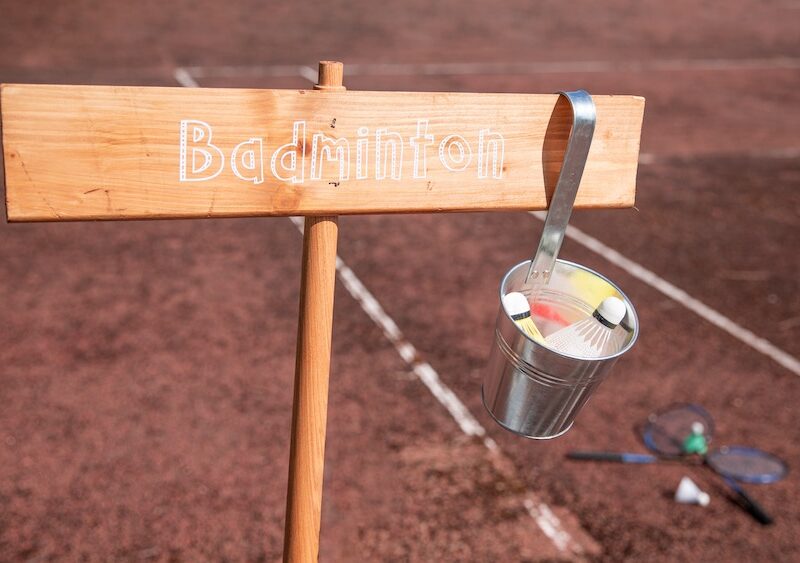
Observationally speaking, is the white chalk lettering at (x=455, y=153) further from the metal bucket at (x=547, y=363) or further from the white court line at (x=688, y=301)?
the white court line at (x=688, y=301)

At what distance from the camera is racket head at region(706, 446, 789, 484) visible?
5.67m

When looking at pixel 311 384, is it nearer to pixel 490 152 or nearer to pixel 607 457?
pixel 490 152

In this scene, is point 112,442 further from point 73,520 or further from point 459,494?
point 459,494

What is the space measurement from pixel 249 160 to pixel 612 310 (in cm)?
105

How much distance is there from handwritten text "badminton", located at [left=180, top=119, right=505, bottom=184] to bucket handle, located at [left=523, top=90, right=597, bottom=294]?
0.18 metres

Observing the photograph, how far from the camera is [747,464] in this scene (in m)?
5.79

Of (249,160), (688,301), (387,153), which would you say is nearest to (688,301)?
(688,301)

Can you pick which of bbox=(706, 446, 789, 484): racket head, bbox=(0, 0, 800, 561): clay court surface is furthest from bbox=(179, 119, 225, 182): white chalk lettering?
bbox=(706, 446, 789, 484): racket head

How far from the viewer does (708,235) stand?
9430 millimetres

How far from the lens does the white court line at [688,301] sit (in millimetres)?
7156

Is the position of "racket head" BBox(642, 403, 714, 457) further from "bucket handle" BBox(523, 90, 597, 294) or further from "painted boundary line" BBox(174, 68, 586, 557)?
"bucket handle" BBox(523, 90, 597, 294)

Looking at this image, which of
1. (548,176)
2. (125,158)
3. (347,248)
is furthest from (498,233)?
(125,158)

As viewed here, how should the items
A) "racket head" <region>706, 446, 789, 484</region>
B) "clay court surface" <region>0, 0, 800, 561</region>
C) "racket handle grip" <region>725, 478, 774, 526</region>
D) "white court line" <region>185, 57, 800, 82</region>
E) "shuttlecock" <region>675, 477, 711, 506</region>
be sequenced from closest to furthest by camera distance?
"clay court surface" <region>0, 0, 800, 561</region> → "racket handle grip" <region>725, 478, 774, 526</region> → "shuttlecock" <region>675, 477, 711, 506</region> → "racket head" <region>706, 446, 789, 484</region> → "white court line" <region>185, 57, 800, 82</region>

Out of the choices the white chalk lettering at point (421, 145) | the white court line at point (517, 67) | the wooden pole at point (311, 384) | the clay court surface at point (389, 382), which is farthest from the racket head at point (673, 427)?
the white court line at point (517, 67)
